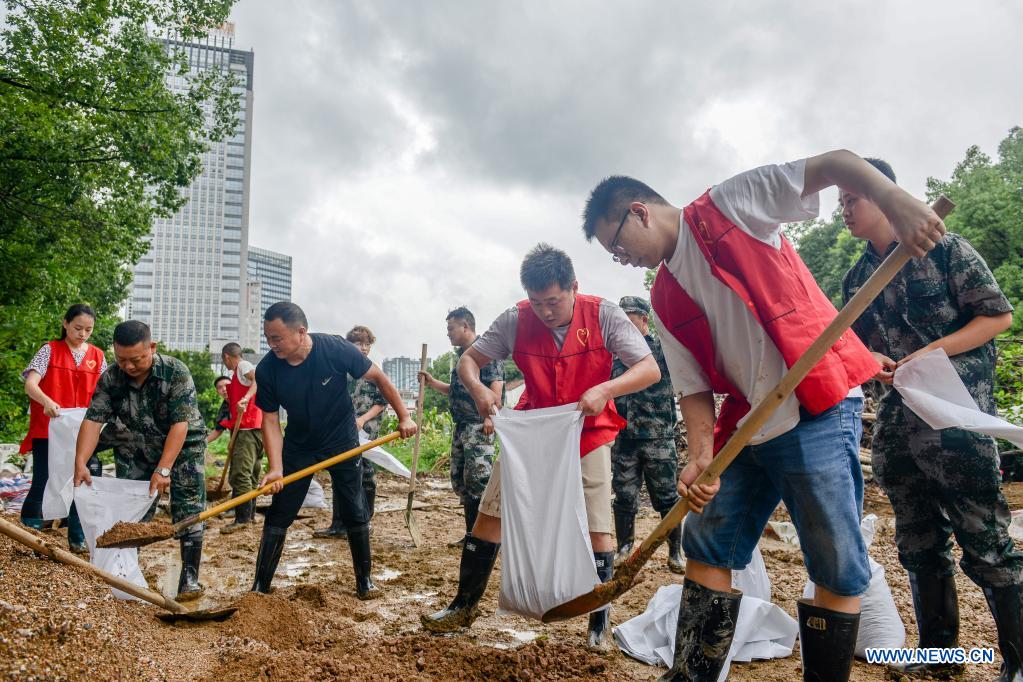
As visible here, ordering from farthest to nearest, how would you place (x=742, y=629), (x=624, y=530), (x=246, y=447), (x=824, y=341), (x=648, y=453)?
(x=246, y=447)
(x=648, y=453)
(x=624, y=530)
(x=742, y=629)
(x=824, y=341)

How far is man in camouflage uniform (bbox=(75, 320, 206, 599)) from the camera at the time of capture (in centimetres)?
393

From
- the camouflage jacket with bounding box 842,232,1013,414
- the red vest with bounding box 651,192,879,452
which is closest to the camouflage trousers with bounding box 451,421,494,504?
the camouflage jacket with bounding box 842,232,1013,414

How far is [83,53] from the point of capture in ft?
39.4

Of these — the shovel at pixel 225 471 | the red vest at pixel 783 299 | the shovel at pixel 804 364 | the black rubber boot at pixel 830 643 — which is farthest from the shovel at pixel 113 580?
the shovel at pixel 225 471

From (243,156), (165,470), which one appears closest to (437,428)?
(165,470)

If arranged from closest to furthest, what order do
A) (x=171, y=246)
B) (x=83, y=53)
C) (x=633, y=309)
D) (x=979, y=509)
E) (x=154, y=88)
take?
(x=979, y=509) < (x=633, y=309) < (x=83, y=53) < (x=154, y=88) < (x=171, y=246)

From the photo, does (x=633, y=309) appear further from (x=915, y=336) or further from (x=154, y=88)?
(x=154, y=88)

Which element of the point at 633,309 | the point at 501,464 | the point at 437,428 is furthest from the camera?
the point at 437,428

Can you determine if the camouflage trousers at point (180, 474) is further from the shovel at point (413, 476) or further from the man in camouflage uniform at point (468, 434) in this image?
the man in camouflage uniform at point (468, 434)

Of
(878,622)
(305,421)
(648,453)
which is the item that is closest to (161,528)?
(305,421)

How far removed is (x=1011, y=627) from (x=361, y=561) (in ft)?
10.5

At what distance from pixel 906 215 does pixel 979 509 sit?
134 centimetres

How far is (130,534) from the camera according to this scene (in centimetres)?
356

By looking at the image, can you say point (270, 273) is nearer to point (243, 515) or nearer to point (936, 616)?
point (243, 515)
